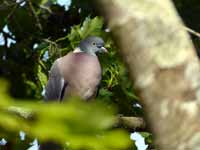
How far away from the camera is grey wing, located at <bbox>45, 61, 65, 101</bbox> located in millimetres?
3231

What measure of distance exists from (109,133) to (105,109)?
0.12 ft

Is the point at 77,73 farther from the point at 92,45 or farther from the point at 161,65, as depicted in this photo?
the point at 161,65

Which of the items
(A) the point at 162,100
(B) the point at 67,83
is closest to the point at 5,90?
(A) the point at 162,100

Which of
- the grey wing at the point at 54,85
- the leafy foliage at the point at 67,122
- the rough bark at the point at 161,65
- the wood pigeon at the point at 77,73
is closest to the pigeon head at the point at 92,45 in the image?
the wood pigeon at the point at 77,73

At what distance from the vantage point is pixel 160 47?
31.2 inches

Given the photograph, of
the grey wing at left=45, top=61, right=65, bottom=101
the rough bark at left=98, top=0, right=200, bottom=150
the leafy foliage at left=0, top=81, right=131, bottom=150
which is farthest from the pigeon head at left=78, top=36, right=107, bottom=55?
the leafy foliage at left=0, top=81, right=131, bottom=150

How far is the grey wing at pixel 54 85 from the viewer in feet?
10.6

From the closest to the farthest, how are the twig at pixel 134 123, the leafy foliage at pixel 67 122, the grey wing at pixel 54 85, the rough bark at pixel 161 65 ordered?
the leafy foliage at pixel 67 122 < the rough bark at pixel 161 65 < the twig at pixel 134 123 < the grey wing at pixel 54 85

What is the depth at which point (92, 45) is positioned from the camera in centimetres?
355

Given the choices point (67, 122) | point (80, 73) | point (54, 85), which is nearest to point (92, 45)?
point (80, 73)

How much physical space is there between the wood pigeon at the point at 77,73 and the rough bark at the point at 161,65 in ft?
7.75

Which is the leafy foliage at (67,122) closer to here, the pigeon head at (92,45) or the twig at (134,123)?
the twig at (134,123)

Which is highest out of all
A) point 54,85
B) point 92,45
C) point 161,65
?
point 92,45

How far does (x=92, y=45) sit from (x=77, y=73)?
0.56 ft
